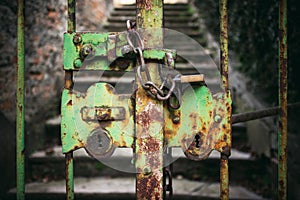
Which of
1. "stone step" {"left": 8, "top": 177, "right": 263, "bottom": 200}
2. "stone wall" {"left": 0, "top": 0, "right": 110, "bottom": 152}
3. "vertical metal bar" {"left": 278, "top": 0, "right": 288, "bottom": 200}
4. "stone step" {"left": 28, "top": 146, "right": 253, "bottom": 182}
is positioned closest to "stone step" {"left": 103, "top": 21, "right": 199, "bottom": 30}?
"stone wall" {"left": 0, "top": 0, "right": 110, "bottom": 152}

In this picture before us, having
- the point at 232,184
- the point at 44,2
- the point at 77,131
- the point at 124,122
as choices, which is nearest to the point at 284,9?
the point at 124,122

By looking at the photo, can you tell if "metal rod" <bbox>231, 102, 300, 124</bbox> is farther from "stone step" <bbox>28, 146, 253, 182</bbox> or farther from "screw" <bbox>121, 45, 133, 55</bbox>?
"stone step" <bbox>28, 146, 253, 182</bbox>

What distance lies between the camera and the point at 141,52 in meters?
0.89

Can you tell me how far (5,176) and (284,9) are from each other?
1.92 metres

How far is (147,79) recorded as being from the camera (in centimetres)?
92

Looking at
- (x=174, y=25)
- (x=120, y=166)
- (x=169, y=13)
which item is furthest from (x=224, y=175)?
(x=169, y=13)

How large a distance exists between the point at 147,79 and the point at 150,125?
0.43 feet

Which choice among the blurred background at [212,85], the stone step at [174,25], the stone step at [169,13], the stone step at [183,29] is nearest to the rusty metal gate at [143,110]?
the blurred background at [212,85]

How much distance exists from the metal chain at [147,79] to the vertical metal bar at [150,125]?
1.0 inches

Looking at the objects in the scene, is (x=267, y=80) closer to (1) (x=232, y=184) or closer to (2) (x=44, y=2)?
(1) (x=232, y=184)

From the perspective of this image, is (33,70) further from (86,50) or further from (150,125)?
(150,125)

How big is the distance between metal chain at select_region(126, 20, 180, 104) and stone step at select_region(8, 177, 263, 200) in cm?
127

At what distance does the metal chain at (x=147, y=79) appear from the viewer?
2.90 feet

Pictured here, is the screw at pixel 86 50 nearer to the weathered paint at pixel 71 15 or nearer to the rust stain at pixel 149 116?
the weathered paint at pixel 71 15
